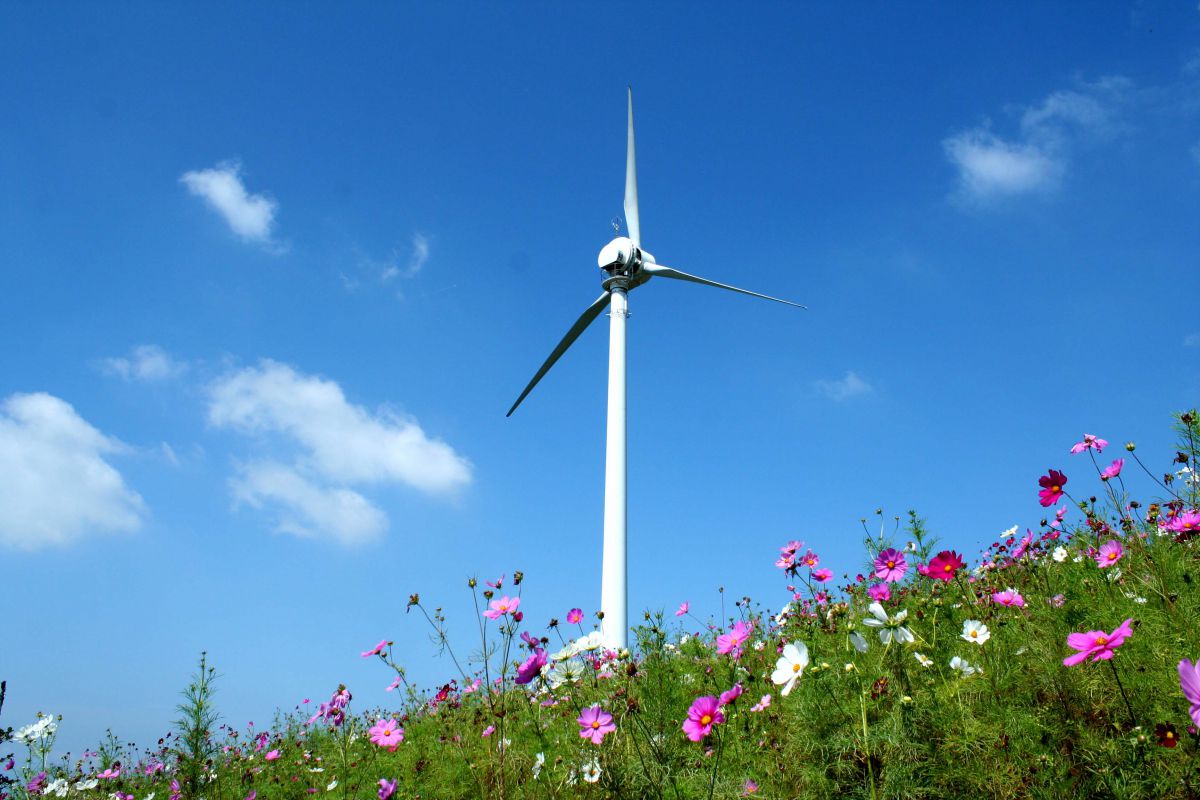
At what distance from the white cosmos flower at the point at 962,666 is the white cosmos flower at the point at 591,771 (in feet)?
5.00

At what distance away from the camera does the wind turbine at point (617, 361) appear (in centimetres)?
1153

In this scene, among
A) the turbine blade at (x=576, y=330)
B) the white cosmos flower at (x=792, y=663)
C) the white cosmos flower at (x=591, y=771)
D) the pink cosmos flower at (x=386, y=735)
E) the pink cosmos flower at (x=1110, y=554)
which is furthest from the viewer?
the turbine blade at (x=576, y=330)

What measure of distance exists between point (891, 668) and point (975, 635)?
39cm

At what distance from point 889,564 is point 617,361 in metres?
10.1

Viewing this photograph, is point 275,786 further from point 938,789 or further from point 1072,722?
point 1072,722

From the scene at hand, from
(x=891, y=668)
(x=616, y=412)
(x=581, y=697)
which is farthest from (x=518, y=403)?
(x=891, y=668)

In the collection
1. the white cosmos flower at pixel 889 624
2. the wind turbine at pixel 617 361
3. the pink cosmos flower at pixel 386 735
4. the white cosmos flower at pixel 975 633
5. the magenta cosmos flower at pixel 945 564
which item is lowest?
the pink cosmos flower at pixel 386 735

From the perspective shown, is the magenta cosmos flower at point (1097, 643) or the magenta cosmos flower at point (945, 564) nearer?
the magenta cosmos flower at point (1097, 643)

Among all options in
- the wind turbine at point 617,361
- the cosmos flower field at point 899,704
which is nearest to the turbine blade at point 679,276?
the wind turbine at point 617,361

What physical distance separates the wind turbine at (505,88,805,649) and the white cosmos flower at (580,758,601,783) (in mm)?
6123

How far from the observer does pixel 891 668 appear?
349 cm

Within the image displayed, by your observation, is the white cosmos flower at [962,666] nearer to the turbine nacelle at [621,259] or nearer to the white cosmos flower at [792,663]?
the white cosmos flower at [792,663]

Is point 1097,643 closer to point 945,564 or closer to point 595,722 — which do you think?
point 945,564

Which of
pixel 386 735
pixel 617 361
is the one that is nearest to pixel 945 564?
pixel 386 735
